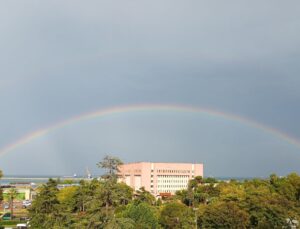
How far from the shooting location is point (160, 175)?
116812 millimetres

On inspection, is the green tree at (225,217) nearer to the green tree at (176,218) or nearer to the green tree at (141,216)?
the green tree at (176,218)

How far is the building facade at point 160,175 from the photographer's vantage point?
114 m

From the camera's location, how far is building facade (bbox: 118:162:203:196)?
114 metres

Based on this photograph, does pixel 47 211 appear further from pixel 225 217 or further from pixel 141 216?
pixel 225 217

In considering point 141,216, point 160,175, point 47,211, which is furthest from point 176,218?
point 160,175

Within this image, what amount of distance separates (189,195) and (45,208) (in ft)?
105

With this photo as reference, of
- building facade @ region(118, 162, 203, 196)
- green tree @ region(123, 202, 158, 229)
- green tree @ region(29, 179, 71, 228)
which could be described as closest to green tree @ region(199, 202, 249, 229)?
green tree @ region(123, 202, 158, 229)

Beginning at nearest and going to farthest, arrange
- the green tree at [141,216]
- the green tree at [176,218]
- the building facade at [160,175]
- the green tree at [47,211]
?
1. the green tree at [47,211]
2. the green tree at [141,216]
3. the green tree at [176,218]
4. the building facade at [160,175]

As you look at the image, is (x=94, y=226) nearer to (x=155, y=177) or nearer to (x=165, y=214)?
(x=165, y=214)

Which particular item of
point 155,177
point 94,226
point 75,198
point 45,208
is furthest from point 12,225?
point 155,177

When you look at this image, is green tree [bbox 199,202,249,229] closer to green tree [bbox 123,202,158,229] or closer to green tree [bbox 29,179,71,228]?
green tree [bbox 123,202,158,229]

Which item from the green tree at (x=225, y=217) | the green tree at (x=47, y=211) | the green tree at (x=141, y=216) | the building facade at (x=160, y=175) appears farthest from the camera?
the building facade at (x=160, y=175)

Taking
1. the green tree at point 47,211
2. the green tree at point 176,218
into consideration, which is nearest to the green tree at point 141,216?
the green tree at point 176,218

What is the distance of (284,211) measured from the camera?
37.2 meters
